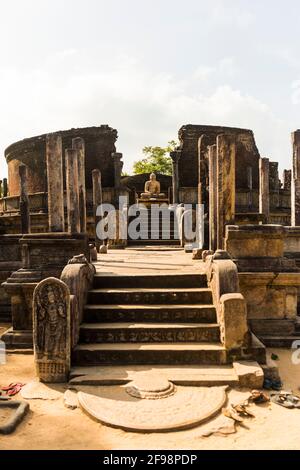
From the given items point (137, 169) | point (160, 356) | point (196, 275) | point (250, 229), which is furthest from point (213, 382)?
point (137, 169)

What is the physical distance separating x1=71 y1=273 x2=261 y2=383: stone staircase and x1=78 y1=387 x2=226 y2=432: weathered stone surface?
0.28 metres

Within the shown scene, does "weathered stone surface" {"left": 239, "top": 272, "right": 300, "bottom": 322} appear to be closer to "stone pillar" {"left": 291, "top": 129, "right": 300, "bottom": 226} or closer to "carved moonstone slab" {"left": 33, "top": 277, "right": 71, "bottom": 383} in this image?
"carved moonstone slab" {"left": 33, "top": 277, "right": 71, "bottom": 383}

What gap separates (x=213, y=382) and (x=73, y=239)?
3315 millimetres

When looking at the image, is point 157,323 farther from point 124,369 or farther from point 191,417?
point 191,417

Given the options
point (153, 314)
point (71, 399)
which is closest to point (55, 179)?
point (153, 314)

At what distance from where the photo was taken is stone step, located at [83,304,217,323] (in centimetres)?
552

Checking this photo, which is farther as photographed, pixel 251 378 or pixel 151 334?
pixel 151 334

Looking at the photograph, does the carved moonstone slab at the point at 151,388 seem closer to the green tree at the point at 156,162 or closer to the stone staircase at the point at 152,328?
the stone staircase at the point at 152,328

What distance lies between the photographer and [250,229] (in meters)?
6.48

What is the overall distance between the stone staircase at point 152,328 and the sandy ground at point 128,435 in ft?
2.21

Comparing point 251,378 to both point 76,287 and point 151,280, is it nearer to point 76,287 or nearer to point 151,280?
point 151,280

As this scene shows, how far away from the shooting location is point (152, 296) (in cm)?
587

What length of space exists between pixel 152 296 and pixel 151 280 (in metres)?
0.40

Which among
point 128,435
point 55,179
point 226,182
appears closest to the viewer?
point 128,435
